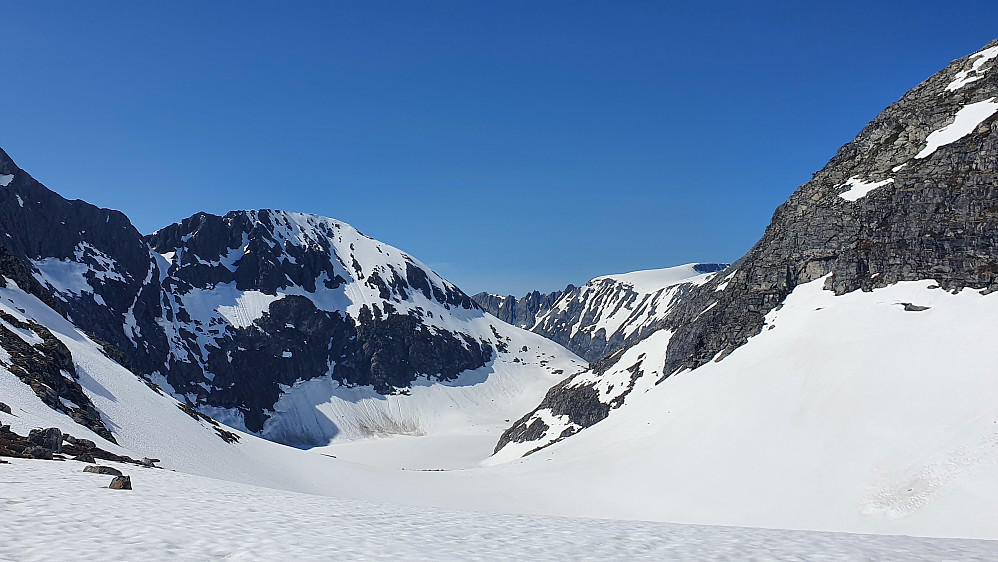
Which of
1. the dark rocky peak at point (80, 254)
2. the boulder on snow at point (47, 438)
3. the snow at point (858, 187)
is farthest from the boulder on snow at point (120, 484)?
the dark rocky peak at point (80, 254)

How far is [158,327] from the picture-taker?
→ 15812 cm

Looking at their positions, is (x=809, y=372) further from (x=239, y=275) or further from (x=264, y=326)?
(x=239, y=275)

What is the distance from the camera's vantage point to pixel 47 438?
22.0 metres

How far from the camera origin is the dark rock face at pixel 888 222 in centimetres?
4972

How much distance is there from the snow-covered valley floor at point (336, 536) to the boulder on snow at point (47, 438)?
6.78 metres

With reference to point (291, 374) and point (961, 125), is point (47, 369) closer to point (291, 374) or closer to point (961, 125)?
point (961, 125)

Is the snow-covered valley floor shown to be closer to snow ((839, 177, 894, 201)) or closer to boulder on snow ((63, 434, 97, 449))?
boulder on snow ((63, 434, 97, 449))

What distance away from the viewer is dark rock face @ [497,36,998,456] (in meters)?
49.7

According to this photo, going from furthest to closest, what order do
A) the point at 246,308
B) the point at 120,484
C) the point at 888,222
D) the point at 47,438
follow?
the point at 246,308 < the point at 888,222 < the point at 47,438 < the point at 120,484

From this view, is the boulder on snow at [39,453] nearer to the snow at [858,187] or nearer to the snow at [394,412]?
the snow at [858,187]

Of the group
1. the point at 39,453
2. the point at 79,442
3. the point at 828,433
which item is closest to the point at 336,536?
the point at 39,453

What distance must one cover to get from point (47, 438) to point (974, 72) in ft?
293

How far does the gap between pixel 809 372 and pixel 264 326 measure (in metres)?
180

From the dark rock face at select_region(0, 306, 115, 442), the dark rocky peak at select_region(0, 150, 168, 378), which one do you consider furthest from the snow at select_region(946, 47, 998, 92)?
the dark rocky peak at select_region(0, 150, 168, 378)
